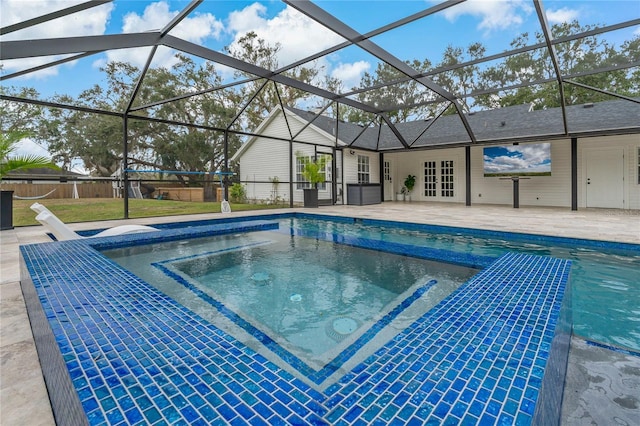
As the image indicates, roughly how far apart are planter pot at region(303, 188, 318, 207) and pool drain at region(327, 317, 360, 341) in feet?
26.8

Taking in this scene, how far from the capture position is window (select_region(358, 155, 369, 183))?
41.4 feet

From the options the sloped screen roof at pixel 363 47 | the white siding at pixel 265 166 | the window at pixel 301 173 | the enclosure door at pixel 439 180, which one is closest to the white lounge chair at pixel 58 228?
the sloped screen roof at pixel 363 47

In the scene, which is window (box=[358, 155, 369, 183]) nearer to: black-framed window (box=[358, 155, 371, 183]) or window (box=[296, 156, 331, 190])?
black-framed window (box=[358, 155, 371, 183])

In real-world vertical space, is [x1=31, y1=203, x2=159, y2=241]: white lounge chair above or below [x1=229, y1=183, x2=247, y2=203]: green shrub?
below

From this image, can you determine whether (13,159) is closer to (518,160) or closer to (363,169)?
(363,169)

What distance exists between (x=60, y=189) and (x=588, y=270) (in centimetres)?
1318

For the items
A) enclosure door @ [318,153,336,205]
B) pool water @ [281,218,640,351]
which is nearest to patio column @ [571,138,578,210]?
pool water @ [281,218,640,351]

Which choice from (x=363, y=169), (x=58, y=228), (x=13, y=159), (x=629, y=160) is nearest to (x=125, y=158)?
(x=13, y=159)

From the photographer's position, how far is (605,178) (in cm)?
967

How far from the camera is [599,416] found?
1.34m

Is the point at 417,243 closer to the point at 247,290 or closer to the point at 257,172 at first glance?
the point at 247,290

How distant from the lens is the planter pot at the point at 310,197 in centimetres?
1055

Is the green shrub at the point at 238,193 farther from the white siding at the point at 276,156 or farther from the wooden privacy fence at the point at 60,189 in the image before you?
the wooden privacy fence at the point at 60,189

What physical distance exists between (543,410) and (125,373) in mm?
1465
